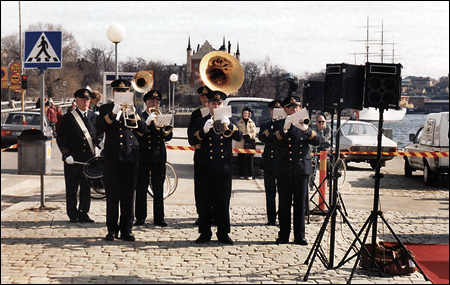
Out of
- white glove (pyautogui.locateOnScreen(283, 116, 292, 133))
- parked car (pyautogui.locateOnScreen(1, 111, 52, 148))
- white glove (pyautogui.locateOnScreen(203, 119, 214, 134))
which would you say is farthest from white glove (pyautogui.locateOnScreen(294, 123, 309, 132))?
parked car (pyautogui.locateOnScreen(1, 111, 52, 148))

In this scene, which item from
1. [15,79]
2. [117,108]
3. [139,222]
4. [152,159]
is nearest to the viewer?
[117,108]

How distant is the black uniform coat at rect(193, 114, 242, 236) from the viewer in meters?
7.93

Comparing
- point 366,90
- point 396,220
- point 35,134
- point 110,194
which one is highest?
point 366,90

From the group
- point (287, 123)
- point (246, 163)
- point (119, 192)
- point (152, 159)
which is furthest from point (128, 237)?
point (246, 163)

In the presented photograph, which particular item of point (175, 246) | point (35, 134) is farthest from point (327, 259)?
point (35, 134)

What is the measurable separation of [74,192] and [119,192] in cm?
142

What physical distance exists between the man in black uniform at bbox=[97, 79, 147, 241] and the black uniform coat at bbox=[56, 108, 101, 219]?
1198 millimetres

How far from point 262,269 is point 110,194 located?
8.09 feet

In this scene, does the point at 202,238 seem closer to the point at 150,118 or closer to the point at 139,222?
the point at 139,222

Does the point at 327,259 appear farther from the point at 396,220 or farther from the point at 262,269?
the point at 396,220

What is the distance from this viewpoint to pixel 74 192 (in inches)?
362

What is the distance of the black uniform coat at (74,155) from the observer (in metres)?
9.17

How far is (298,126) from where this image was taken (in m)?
7.43

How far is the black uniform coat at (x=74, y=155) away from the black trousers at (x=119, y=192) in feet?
4.17
